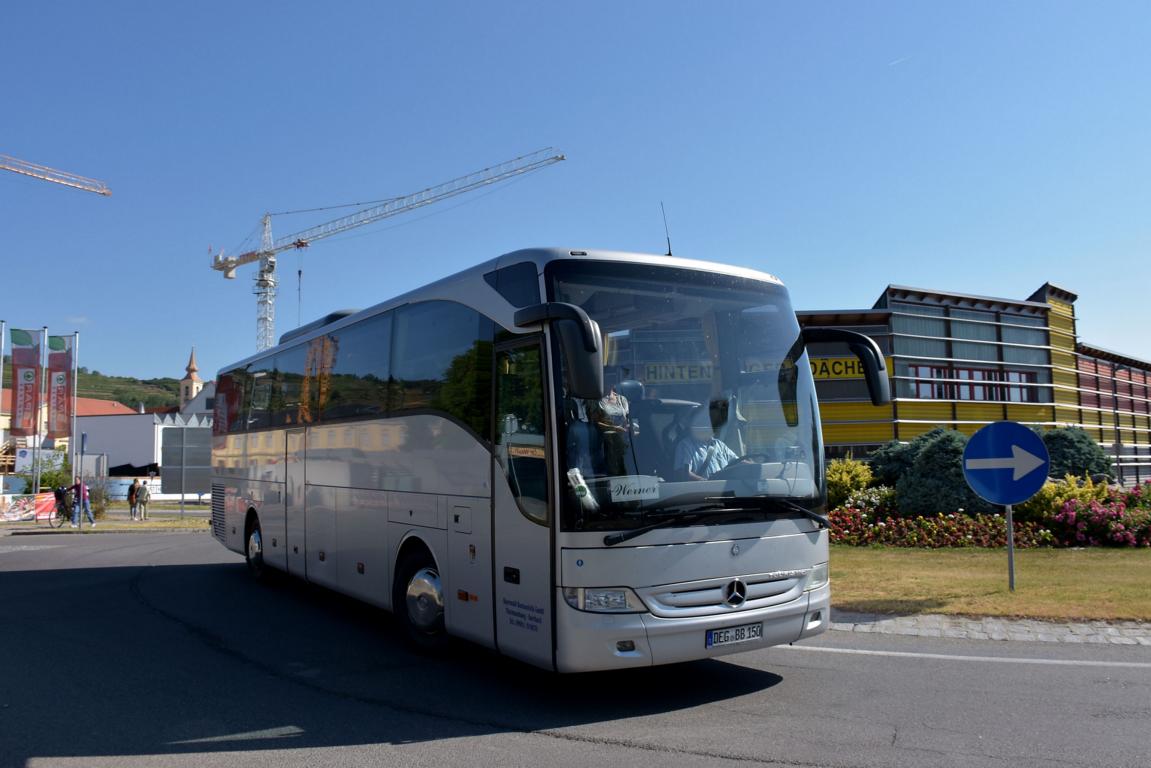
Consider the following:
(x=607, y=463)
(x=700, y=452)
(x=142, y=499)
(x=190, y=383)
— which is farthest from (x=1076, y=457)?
(x=190, y=383)

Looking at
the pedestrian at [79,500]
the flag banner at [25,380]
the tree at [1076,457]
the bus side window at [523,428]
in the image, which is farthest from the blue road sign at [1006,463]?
the flag banner at [25,380]

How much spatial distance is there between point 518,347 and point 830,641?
4.16m

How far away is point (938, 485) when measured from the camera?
1584cm

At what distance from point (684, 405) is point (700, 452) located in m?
0.35

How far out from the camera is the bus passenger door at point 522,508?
6179 millimetres

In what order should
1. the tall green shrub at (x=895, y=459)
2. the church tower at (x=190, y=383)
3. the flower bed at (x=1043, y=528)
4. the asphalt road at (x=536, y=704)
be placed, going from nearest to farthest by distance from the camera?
the asphalt road at (x=536, y=704) < the flower bed at (x=1043, y=528) < the tall green shrub at (x=895, y=459) < the church tower at (x=190, y=383)

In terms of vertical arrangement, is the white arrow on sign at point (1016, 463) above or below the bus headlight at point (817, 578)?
above

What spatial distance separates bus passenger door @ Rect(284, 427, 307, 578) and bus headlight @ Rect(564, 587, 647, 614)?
621 cm

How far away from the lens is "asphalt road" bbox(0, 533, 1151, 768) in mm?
5309

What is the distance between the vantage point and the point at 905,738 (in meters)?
5.44

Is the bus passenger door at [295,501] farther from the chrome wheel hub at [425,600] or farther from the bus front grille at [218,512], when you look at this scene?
the bus front grille at [218,512]

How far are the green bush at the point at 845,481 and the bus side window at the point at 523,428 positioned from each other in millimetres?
12441

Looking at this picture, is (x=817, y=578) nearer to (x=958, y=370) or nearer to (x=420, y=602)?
(x=420, y=602)

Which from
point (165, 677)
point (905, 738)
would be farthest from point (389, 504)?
point (905, 738)
